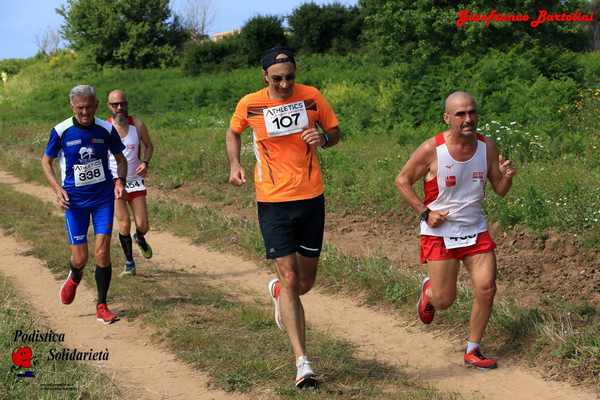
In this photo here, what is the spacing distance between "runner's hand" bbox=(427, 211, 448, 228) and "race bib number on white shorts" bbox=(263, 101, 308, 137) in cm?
115

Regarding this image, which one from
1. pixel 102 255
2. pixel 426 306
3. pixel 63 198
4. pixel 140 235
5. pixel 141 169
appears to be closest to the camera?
pixel 426 306

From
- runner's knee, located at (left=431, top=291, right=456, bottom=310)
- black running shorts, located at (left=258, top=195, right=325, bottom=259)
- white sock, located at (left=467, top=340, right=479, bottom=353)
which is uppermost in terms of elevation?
black running shorts, located at (left=258, top=195, right=325, bottom=259)

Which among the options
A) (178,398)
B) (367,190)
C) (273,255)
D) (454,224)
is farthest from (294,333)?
(367,190)

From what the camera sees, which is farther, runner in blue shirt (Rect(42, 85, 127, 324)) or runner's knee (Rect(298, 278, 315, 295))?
runner in blue shirt (Rect(42, 85, 127, 324))

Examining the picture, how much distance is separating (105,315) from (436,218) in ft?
12.2

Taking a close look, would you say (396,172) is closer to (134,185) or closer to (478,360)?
(134,185)

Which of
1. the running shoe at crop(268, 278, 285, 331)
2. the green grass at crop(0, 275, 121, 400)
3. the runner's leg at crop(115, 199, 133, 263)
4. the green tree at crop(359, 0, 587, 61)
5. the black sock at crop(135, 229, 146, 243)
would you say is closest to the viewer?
the green grass at crop(0, 275, 121, 400)

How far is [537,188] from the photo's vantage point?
413 inches

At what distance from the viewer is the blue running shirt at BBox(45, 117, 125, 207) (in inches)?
321

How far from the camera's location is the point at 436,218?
6.21m

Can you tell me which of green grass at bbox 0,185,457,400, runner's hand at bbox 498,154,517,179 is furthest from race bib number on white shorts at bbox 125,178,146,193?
runner's hand at bbox 498,154,517,179

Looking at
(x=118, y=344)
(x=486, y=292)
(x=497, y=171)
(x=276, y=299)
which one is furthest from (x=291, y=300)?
(x=118, y=344)

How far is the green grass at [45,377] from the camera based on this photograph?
227 inches

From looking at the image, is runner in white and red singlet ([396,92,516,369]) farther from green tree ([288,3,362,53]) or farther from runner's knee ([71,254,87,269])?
green tree ([288,3,362,53])
